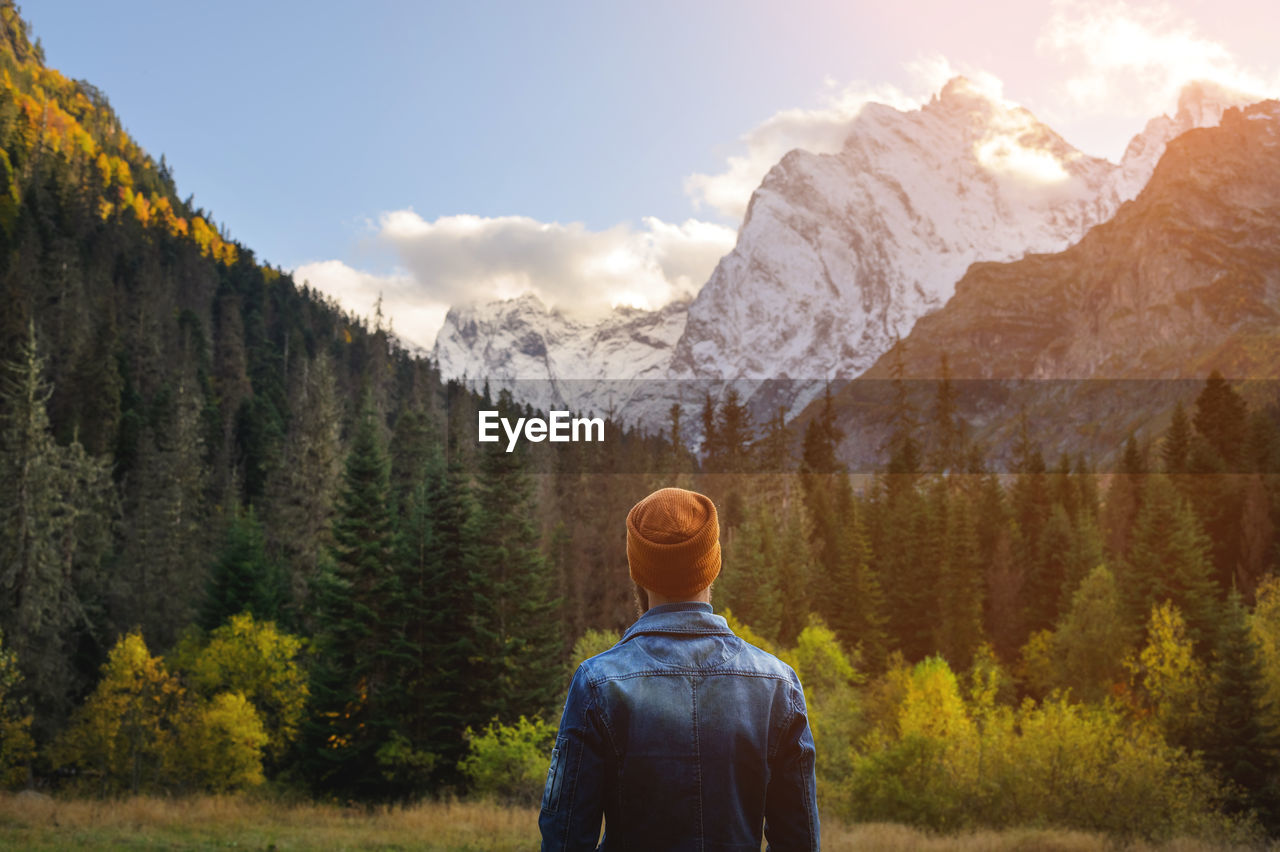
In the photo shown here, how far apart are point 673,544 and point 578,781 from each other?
96 centimetres

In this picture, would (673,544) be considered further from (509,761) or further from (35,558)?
(35,558)

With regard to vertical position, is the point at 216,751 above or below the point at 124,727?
below

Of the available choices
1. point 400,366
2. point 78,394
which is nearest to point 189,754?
point 78,394

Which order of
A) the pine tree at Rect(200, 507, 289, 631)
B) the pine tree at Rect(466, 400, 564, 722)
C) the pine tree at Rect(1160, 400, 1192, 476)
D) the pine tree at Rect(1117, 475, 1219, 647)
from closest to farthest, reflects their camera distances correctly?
the pine tree at Rect(466, 400, 564, 722), the pine tree at Rect(200, 507, 289, 631), the pine tree at Rect(1117, 475, 1219, 647), the pine tree at Rect(1160, 400, 1192, 476)

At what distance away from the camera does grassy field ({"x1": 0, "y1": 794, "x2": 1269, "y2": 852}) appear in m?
22.2

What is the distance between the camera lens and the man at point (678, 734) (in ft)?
11.4

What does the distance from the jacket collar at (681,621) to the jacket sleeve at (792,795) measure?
1.37 feet

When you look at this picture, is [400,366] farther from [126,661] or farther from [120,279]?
[126,661]

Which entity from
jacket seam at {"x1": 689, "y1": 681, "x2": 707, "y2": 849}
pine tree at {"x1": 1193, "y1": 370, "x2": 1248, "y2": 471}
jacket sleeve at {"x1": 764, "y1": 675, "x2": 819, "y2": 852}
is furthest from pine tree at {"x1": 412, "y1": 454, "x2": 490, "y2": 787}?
pine tree at {"x1": 1193, "y1": 370, "x2": 1248, "y2": 471}

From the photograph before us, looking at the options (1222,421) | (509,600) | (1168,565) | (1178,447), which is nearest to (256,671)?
(509,600)

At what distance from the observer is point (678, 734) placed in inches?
138

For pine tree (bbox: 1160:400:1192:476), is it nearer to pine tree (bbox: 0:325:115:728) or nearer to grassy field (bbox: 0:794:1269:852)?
grassy field (bbox: 0:794:1269:852)

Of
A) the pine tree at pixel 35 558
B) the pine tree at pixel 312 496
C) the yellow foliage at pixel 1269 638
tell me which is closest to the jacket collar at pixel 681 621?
the yellow foliage at pixel 1269 638

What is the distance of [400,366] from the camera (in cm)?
15162
